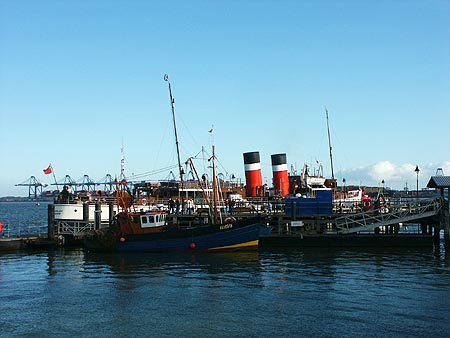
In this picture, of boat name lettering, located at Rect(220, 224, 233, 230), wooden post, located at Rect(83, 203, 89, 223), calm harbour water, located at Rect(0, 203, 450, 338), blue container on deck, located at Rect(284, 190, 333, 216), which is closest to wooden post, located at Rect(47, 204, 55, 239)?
wooden post, located at Rect(83, 203, 89, 223)

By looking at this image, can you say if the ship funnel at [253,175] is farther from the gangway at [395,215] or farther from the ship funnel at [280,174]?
the gangway at [395,215]

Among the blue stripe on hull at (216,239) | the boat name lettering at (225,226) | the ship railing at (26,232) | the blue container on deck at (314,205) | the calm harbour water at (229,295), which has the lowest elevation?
the calm harbour water at (229,295)

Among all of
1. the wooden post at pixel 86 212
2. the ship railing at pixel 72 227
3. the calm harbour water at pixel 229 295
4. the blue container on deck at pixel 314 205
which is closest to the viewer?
the calm harbour water at pixel 229 295

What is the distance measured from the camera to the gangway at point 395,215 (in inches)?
1775

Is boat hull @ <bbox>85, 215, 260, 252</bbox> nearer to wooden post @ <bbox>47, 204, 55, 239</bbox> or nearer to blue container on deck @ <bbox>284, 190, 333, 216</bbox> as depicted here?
blue container on deck @ <bbox>284, 190, 333, 216</bbox>

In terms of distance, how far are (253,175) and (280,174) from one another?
10.3 ft

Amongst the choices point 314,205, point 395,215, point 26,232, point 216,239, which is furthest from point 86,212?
point 395,215

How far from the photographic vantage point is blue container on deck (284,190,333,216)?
4791 centimetres

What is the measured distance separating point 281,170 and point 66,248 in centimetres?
2583

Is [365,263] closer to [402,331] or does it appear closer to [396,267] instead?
[396,267]

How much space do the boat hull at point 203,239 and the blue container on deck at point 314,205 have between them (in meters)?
6.27

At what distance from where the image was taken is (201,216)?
48438 mm

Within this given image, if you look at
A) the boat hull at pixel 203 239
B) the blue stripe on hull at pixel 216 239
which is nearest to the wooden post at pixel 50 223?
the boat hull at pixel 203 239

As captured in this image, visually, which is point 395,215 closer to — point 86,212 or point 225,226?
point 225,226
